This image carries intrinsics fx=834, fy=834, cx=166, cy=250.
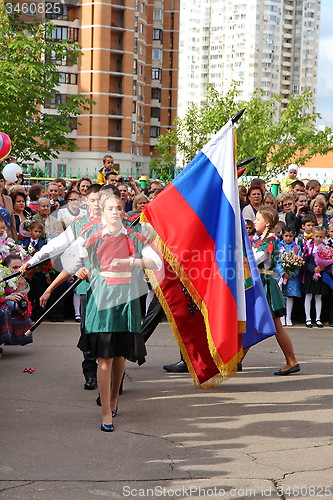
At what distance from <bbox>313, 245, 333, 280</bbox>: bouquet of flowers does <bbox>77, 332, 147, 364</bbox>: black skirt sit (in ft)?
20.9

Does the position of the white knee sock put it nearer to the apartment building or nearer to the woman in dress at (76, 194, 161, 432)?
the woman in dress at (76, 194, 161, 432)

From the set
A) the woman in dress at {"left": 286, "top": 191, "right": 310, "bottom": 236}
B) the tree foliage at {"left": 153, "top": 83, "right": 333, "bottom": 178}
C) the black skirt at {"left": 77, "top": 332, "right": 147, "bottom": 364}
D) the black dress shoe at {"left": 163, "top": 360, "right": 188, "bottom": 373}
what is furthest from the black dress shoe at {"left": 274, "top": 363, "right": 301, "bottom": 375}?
the tree foliage at {"left": 153, "top": 83, "right": 333, "bottom": 178}

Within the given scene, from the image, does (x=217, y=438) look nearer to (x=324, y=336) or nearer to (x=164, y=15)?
(x=324, y=336)

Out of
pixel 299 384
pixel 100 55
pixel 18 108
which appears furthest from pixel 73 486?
pixel 100 55

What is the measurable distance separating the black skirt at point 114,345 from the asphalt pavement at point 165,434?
0.57m

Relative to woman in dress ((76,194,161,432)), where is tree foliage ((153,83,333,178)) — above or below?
above

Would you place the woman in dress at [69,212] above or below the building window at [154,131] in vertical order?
below

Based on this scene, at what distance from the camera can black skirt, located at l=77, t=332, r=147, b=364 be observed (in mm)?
6516

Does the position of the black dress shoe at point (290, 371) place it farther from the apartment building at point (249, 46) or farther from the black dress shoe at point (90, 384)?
the apartment building at point (249, 46)

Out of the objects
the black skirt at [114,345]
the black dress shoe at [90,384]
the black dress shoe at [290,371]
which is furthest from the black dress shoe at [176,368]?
the black skirt at [114,345]

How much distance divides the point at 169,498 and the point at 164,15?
89.3 m

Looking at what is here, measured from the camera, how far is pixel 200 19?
160 m

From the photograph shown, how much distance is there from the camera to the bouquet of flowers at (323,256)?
1255 cm

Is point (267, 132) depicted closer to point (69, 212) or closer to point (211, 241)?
point (69, 212)
